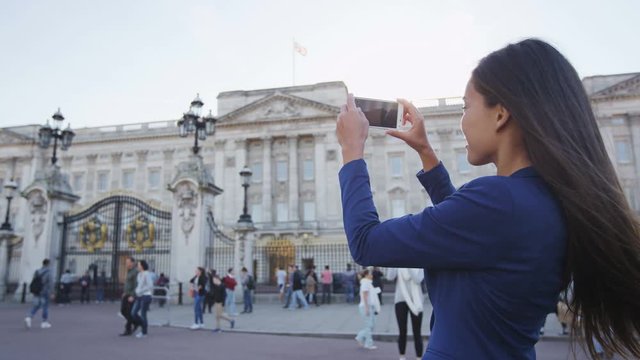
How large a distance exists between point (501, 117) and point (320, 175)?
41.5m

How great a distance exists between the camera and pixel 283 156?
44938mm

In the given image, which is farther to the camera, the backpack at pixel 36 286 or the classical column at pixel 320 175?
the classical column at pixel 320 175

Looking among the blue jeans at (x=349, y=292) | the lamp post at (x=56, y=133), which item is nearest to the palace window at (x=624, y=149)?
the blue jeans at (x=349, y=292)

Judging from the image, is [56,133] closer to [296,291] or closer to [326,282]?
[296,291]

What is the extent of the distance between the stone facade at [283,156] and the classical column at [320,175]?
0.09m

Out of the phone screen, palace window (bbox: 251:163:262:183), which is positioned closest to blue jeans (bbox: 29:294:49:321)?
the phone screen

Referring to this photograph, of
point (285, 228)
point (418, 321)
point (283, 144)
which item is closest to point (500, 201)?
point (418, 321)

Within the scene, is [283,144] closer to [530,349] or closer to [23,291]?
[23,291]

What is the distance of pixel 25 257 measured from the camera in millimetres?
18031

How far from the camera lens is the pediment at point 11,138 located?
160 feet

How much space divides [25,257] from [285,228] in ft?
80.6

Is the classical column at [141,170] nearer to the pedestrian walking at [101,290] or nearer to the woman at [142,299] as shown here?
the pedestrian walking at [101,290]

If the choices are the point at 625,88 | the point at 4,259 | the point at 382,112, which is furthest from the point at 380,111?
the point at 625,88

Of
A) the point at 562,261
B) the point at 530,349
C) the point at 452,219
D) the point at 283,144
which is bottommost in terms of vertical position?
the point at 530,349
